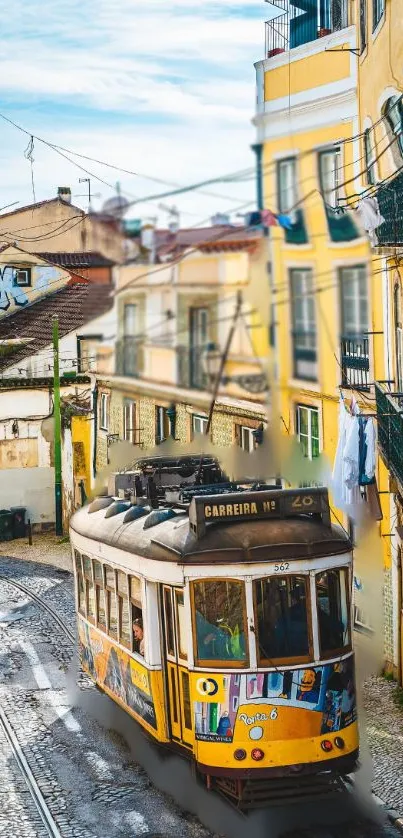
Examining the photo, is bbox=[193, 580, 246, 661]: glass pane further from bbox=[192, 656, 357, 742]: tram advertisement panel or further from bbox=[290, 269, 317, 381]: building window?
bbox=[290, 269, 317, 381]: building window

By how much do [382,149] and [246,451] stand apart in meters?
7.30

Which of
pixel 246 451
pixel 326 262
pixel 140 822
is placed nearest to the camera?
pixel 140 822

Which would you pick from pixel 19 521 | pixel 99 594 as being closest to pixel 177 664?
pixel 99 594

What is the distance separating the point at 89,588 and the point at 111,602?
126cm

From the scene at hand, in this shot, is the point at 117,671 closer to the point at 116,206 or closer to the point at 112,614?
the point at 112,614

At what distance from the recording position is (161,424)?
28.8 m

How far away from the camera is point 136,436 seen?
3069 centimetres

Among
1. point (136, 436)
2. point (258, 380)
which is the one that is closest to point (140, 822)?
point (258, 380)

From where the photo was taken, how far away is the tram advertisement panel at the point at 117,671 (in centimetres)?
1295

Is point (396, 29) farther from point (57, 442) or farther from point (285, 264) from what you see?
point (57, 442)

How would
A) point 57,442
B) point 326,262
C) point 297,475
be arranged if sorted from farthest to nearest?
point 57,442
point 297,475
point 326,262

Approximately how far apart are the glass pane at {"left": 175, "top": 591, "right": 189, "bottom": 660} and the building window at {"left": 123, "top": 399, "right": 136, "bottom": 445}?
18.6 metres

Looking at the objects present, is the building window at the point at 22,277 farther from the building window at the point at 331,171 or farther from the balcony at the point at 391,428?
the balcony at the point at 391,428

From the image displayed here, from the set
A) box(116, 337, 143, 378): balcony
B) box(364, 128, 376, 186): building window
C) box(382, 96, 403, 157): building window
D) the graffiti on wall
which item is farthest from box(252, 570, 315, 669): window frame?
the graffiti on wall
